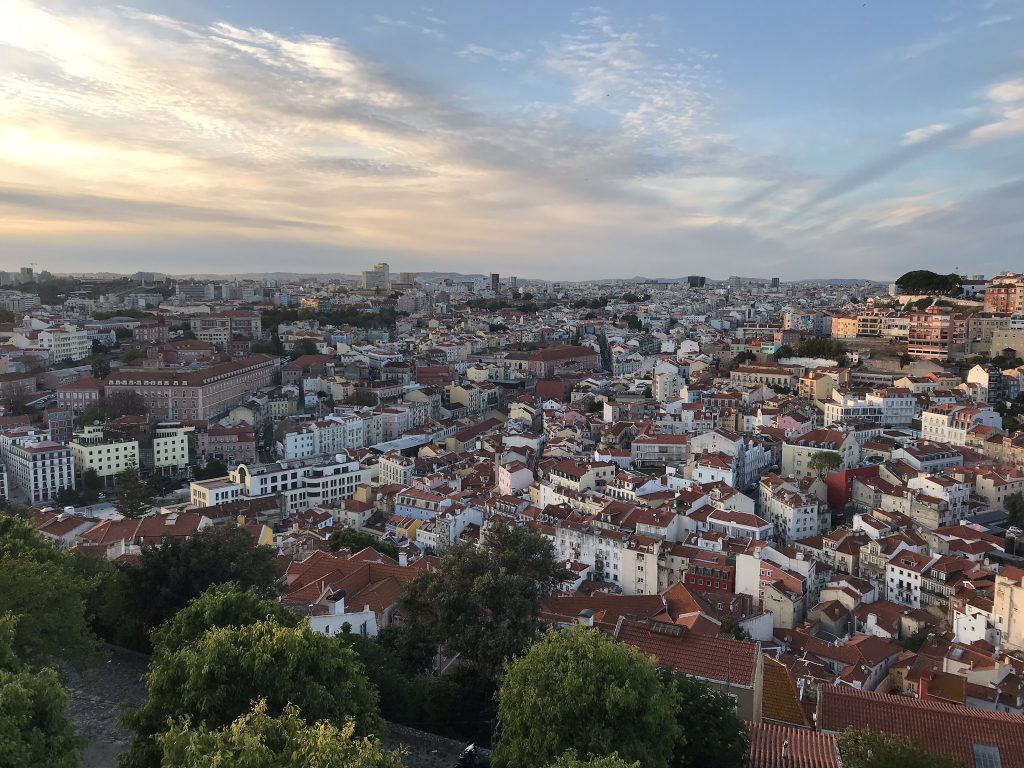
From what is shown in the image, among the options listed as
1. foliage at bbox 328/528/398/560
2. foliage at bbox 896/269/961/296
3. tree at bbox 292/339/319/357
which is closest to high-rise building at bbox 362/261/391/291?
tree at bbox 292/339/319/357

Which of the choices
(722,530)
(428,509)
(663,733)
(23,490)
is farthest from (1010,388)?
(23,490)

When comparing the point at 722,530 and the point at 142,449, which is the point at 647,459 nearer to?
the point at 722,530

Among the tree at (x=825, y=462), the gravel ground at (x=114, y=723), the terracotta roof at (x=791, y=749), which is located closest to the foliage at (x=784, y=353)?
the tree at (x=825, y=462)

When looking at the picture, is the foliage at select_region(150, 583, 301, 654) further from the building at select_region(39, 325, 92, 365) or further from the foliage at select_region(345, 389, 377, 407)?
the building at select_region(39, 325, 92, 365)

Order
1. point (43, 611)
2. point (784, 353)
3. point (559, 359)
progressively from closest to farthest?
1. point (43, 611)
2. point (784, 353)
3. point (559, 359)

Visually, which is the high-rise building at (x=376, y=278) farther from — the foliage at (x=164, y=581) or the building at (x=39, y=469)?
the foliage at (x=164, y=581)

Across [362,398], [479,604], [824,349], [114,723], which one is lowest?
[362,398]

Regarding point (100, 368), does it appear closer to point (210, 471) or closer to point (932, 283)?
point (210, 471)

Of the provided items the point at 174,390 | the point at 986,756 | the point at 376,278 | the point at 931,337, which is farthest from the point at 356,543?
the point at 376,278
